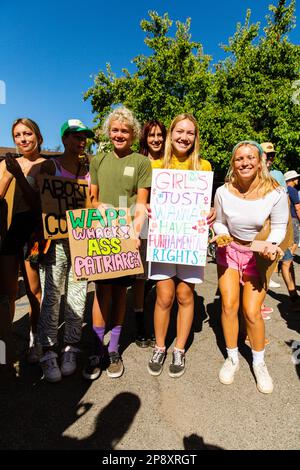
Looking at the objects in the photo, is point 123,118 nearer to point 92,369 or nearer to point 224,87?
point 92,369

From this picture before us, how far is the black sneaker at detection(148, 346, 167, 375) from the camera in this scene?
2621 mm

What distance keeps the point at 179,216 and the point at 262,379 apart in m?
1.48

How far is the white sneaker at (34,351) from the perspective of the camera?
2.73 metres

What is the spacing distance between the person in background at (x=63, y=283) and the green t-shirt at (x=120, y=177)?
7.4 inches

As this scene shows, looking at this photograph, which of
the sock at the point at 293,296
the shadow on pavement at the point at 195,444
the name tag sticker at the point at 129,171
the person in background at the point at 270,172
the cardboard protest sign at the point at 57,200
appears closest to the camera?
the shadow on pavement at the point at 195,444

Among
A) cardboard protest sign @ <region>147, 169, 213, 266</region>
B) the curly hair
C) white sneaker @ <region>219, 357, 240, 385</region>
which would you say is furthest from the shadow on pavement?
the curly hair

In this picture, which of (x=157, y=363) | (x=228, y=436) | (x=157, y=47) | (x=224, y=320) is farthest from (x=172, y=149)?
(x=157, y=47)

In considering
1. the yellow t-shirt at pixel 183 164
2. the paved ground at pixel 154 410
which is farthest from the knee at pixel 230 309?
the yellow t-shirt at pixel 183 164

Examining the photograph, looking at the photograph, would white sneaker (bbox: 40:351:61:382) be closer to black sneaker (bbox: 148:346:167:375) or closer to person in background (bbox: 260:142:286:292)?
black sneaker (bbox: 148:346:167:375)

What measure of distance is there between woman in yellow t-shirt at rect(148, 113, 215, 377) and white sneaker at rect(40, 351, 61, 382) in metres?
0.78

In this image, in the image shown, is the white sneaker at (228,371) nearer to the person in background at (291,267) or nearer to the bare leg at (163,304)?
the bare leg at (163,304)

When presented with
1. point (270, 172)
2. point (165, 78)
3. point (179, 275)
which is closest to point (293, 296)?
point (270, 172)

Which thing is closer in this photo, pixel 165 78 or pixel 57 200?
pixel 57 200

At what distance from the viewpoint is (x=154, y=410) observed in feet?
7.14
